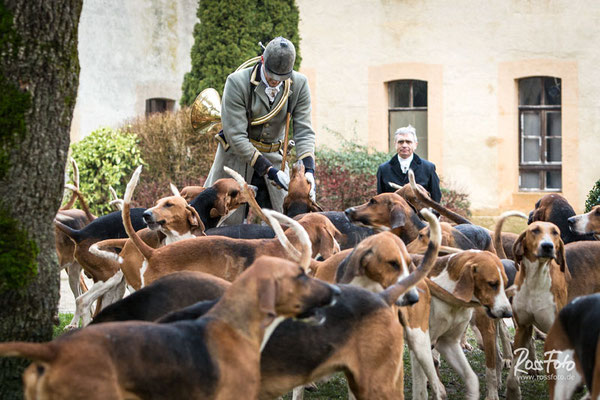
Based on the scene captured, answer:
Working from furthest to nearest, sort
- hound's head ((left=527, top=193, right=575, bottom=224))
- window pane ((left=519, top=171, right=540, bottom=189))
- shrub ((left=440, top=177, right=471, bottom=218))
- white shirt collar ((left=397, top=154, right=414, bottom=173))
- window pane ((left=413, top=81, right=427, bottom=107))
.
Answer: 1. window pane ((left=413, top=81, right=427, bottom=107))
2. window pane ((left=519, top=171, right=540, bottom=189))
3. shrub ((left=440, top=177, right=471, bottom=218))
4. white shirt collar ((left=397, top=154, right=414, bottom=173))
5. hound's head ((left=527, top=193, right=575, bottom=224))

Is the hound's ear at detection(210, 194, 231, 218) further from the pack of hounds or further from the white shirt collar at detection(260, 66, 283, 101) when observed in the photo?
the white shirt collar at detection(260, 66, 283, 101)

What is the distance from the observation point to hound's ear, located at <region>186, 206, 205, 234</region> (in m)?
7.27

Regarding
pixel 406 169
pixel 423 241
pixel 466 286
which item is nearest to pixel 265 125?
pixel 406 169

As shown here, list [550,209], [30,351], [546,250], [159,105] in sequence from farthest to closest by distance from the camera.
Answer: [159,105] → [550,209] → [546,250] → [30,351]

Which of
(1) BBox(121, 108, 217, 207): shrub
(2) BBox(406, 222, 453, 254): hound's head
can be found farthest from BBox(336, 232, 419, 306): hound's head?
(1) BBox(121, 108, 217, 207): shrub

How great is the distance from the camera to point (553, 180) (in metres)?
19.2

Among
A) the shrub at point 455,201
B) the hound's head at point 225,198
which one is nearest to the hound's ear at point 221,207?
the hound's head at point 225,198

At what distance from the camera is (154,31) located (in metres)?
22.0

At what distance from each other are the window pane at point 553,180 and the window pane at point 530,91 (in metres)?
1.43

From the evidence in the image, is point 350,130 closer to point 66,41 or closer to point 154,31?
point 154,31

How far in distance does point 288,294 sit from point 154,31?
18.9m

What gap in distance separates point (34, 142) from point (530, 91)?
15.7 metres

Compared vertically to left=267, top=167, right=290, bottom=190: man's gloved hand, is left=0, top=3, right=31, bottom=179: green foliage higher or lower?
higher

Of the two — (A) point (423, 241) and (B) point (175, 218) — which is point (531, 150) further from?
(B) point (175, 218)
